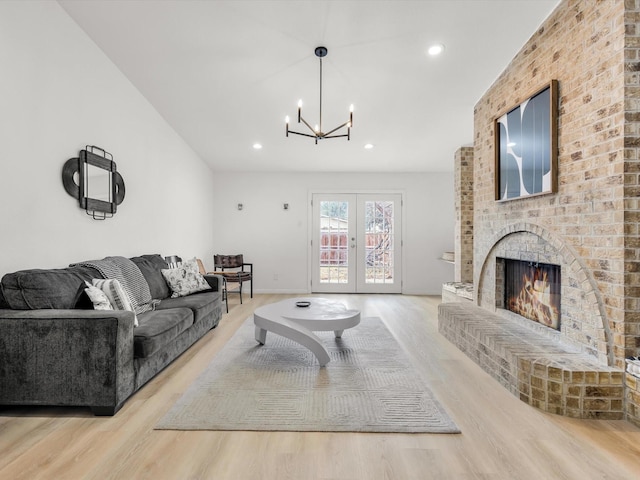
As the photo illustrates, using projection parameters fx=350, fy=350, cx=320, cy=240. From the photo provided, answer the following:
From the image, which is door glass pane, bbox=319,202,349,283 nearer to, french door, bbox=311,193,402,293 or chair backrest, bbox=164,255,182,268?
french door, bbox=311,193,402,293

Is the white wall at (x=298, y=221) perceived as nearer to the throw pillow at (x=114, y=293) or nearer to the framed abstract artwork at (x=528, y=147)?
the framed abstract artwork at (x=528, y=147)

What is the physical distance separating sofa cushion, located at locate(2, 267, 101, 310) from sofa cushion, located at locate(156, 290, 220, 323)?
2.97ft

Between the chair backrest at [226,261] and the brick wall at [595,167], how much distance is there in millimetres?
→ 4624

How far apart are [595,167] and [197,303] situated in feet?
11.1

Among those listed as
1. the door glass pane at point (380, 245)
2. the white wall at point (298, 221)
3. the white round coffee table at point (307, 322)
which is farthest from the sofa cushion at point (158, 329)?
the door glass pane at point (380, 245)

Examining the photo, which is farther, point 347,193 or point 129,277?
point 347,193

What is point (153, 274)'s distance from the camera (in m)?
3.67

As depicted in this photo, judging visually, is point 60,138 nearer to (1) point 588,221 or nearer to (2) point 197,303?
(2) point 197,303

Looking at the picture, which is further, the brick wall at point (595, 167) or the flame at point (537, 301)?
the flame at point (537, 301)

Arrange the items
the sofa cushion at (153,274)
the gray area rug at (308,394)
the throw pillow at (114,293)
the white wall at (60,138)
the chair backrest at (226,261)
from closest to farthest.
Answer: the gray area rug at (308,394) < the white wall at (60,138) < the throw pillow at (114,293) < the sofa cushion at (153,274) < the chair backrest at (226,261)

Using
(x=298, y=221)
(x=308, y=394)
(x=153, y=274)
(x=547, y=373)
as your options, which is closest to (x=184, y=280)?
(x=153, y=274)

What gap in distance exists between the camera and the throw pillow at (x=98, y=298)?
238cm

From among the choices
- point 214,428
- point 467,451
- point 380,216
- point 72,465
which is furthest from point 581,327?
point 380,216

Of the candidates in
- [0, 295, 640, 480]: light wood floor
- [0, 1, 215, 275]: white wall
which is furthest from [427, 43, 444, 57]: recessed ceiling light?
[0, 1, 215, 275]: white wall
